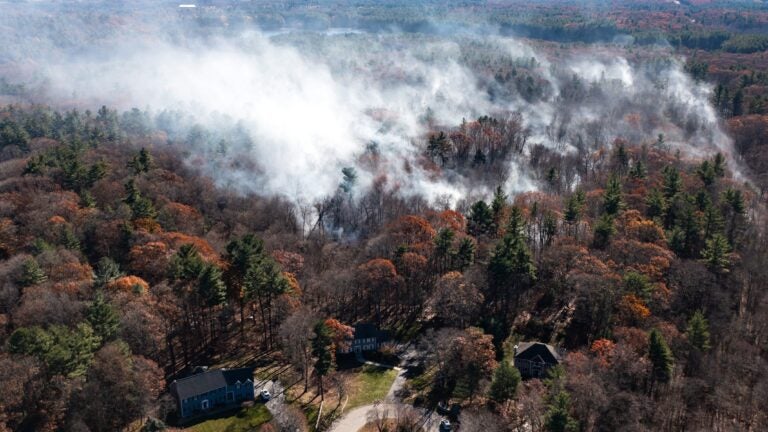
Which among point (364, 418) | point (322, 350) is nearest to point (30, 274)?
point (322, 350)

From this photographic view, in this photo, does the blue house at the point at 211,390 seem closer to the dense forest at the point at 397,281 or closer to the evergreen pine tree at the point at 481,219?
the dense forest at the point at 397,281

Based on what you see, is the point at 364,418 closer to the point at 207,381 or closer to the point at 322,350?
the point at 322,350

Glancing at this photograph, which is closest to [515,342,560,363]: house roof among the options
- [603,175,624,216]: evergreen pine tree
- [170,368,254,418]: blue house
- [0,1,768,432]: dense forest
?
[0,1,768,432]: dense forest

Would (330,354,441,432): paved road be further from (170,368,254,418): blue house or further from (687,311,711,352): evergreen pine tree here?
(687,311,711,352): evergreen pine tree

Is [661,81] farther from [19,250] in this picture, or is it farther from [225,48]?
[19,250]

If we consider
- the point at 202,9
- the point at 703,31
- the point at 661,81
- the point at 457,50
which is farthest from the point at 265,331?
the point at 703,31
